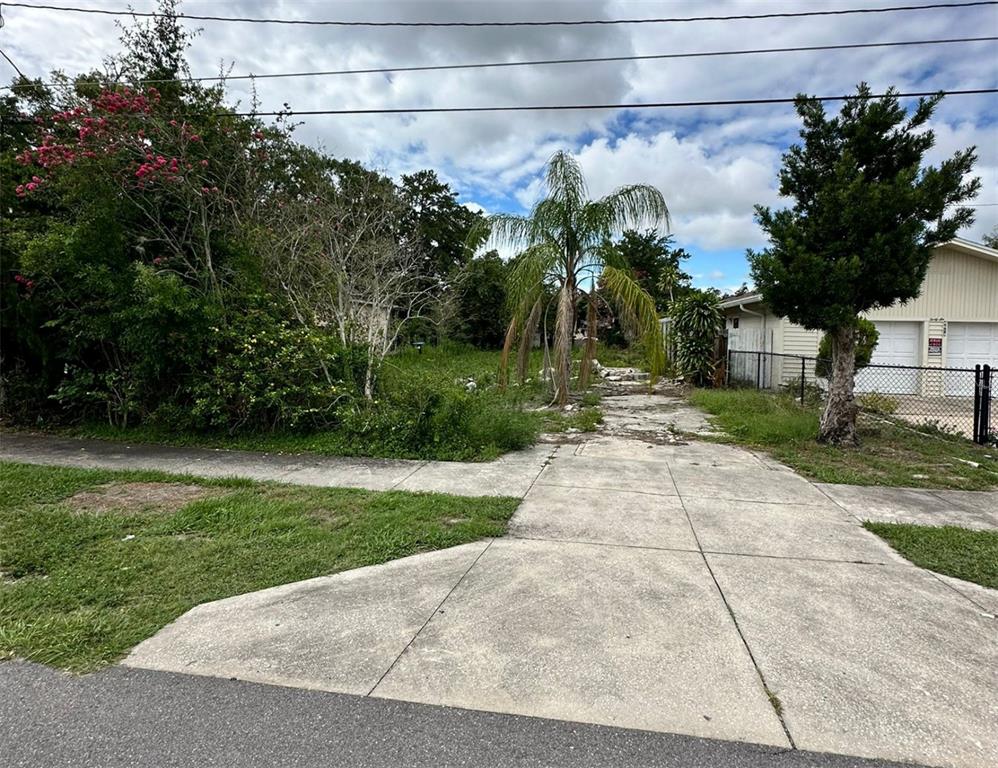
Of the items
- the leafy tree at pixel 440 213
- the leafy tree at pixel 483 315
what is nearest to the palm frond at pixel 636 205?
the leafy tree at pixel 483 315

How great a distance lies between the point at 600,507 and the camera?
16.1 feet

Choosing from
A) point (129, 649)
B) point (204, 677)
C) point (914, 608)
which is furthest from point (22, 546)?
point (914, 608)

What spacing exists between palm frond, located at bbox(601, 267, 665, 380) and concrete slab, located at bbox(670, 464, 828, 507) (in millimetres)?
3596

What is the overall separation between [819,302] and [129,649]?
26.1ft

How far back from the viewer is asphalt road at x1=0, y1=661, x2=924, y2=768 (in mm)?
1987

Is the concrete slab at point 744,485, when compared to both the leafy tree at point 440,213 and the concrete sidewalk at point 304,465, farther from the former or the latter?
Answer: the leafy tree at point 440,213

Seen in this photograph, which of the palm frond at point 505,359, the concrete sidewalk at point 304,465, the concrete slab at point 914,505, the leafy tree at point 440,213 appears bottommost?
the concrete slab at point 914,505

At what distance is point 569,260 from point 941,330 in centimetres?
1063

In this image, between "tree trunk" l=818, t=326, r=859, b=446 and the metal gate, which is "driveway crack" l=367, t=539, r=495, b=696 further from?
the metal gate

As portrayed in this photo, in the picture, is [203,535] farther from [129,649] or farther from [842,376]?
[842,376]

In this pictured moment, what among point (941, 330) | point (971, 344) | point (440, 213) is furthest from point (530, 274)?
point (440, 213)

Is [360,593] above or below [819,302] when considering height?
below

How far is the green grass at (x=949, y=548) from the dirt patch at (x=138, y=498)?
588cm

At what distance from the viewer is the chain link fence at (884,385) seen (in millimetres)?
10812
